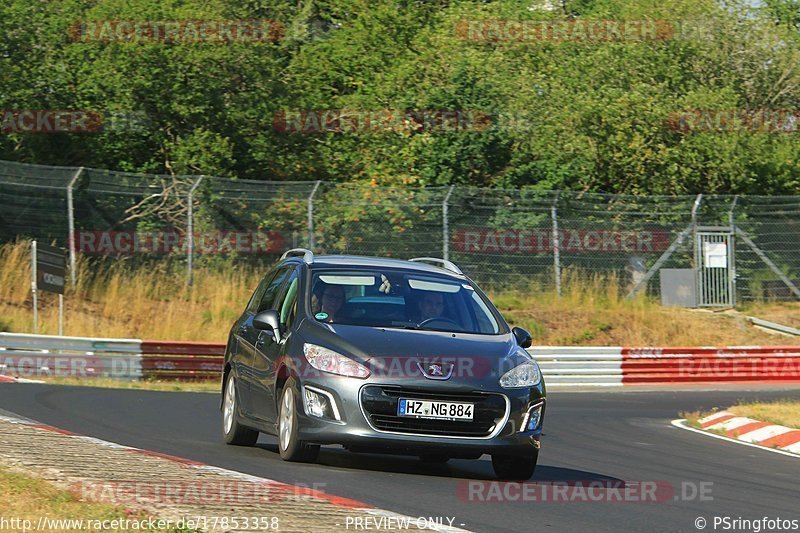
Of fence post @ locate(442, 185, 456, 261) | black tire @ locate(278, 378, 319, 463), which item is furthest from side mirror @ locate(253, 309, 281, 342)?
fence post @ locate(442, 185, 456, 261)

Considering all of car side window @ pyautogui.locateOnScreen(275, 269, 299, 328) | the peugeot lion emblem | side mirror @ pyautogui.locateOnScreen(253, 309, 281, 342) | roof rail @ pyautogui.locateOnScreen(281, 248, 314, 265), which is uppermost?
roof rail @ pyautogui.locateOnScreen(281, 248, 314, 265)

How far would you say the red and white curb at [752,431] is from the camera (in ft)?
49.1

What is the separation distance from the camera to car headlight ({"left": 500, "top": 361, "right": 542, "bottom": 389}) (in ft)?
32.4

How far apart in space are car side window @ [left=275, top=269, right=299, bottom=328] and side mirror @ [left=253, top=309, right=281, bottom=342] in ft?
0.31

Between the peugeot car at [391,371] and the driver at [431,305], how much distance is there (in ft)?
0.04

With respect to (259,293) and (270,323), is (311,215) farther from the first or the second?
(270,323)

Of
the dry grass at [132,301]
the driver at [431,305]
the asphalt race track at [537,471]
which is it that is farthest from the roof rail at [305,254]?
the dry grass at [132,301]

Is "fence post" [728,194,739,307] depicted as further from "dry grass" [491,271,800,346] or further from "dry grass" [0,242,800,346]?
"dry grass" [491,271,800,346]

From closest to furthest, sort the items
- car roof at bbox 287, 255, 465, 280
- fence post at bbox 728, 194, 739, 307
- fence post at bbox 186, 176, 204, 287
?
car roof at bbox 287, 255, 465, 280 → fence post at bbox 186, 176, 204, 287 → fence post at bbox 728, 194, 739, 307

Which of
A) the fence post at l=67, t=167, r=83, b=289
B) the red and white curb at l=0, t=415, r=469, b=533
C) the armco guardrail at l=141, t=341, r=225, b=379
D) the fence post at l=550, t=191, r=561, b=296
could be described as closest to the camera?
the red and white curb at l=0, t=415, r=469, b=533

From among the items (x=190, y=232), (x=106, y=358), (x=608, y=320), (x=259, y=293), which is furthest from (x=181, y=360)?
(x=608, y=320)

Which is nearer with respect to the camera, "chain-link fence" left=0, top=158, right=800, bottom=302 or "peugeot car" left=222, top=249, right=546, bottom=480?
"peugeot car" left=222, top=249, right=546, bottom=480

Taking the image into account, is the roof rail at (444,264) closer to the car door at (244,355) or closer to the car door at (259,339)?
the car door at (259,339)

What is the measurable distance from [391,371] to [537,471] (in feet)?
7.16
